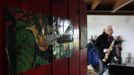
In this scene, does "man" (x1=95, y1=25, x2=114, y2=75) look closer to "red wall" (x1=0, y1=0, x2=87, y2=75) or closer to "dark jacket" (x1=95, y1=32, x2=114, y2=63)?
"dark jacket" (x1=95, y1=32, x2=114, y2=63)

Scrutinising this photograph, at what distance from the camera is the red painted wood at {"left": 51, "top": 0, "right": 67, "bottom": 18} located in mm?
2475

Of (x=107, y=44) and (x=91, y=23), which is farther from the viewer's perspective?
(x=91, y=23)

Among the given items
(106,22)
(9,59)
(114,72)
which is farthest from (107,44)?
(9,59)

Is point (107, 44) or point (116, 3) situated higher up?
point (116, 3)

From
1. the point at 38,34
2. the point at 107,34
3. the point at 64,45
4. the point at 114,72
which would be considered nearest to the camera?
the point at 38,34

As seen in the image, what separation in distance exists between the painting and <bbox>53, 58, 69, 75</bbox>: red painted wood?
0.06 meters

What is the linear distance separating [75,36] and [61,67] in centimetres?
64

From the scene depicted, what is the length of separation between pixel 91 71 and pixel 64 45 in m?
2.50

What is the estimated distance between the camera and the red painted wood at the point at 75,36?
122 inches

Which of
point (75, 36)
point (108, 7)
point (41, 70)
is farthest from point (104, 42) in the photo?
point (41, 70)

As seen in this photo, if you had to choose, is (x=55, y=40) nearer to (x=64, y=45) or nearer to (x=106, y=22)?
(x=64, y=45)

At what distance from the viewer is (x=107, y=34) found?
18.7ft

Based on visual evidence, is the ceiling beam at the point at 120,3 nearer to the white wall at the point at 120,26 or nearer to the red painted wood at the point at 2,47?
the white wall at the point at 120,26

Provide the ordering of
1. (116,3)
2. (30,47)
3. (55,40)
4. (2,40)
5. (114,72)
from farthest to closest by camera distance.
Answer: (116,3) → (114,72) → (55,40) → (30,47) → (2,40)
